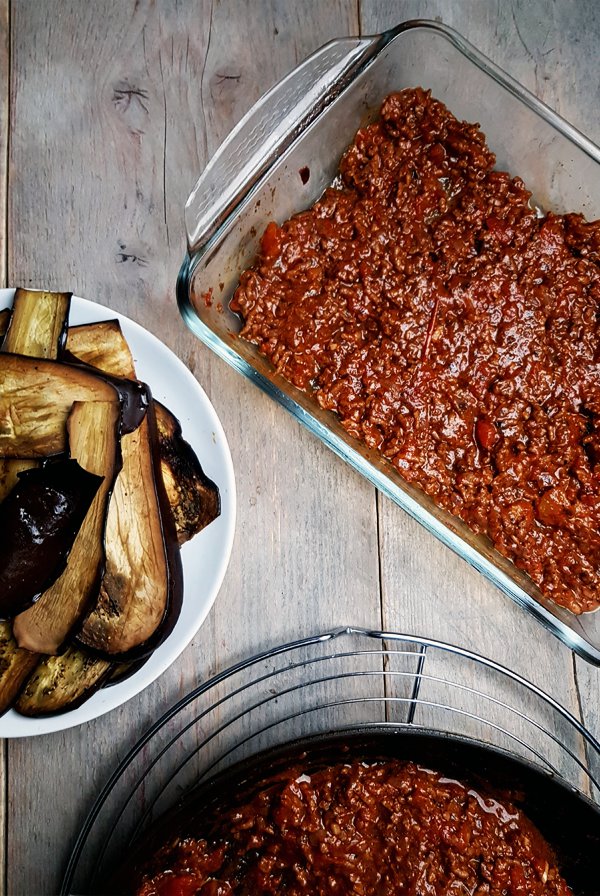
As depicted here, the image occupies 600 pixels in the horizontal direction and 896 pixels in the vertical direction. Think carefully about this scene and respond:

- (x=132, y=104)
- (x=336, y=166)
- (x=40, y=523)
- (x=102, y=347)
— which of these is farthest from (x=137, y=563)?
(x=132, y=104)

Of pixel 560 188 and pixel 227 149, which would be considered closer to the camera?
pixel 227 149

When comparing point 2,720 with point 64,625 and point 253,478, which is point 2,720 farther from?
point 253,478

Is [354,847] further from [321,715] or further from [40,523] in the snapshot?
[40,523]

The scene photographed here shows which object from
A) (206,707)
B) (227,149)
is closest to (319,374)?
(227,149)

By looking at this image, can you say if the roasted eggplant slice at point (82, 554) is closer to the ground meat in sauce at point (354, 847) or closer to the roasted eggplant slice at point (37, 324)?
the roasted eggplant slice at point (37, 324)

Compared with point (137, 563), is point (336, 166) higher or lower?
higher
